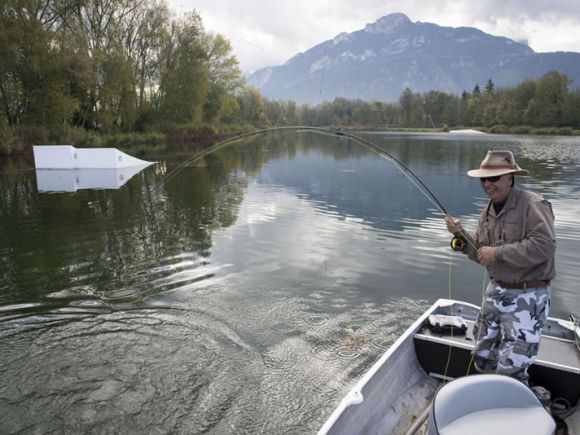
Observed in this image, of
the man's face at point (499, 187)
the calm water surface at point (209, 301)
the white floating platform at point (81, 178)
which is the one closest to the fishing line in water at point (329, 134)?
the man's face at point (499, 187)

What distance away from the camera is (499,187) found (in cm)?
355

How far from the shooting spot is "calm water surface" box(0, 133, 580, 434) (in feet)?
14.5

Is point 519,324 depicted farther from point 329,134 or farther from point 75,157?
point 75,157

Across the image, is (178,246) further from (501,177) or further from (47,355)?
(501,177)

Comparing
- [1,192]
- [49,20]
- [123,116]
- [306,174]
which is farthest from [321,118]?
[1,192]

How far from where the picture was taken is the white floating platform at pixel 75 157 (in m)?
23.8

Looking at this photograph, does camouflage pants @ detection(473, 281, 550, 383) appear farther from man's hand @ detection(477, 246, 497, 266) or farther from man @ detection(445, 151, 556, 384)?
man's hand @ detection(477, 246, 497, 266)

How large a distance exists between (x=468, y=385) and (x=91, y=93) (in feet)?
138

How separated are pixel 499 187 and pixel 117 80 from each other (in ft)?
134

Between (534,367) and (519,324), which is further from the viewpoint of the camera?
(534,367)

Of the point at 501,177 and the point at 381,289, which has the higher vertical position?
the point at 501,177

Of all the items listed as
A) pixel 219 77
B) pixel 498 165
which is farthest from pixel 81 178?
pixel 219 77

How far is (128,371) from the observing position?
16.2ft

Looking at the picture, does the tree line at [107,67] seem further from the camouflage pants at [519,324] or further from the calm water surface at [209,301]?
the camouflage pants at [519,324]
